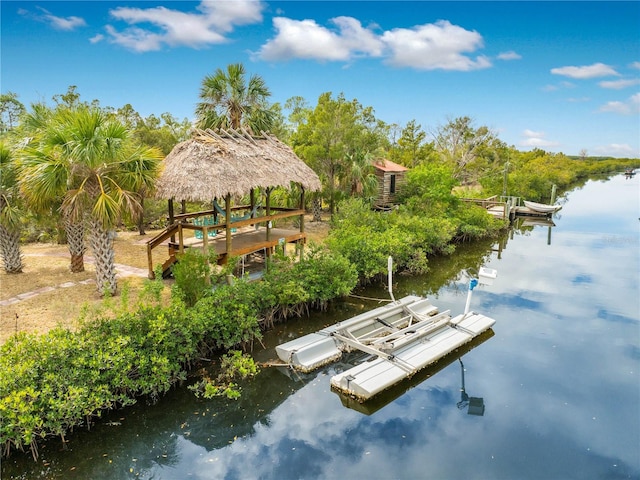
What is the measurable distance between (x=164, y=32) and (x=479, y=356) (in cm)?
1373

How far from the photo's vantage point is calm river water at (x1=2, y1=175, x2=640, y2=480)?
5.86 m

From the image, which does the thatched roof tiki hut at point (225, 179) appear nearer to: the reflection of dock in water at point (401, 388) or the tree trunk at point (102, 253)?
the tree trunk at point (102, 253)

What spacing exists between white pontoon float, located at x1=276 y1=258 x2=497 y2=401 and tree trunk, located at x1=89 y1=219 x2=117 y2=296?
194 inches

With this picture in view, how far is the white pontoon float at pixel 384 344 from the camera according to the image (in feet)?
25.1

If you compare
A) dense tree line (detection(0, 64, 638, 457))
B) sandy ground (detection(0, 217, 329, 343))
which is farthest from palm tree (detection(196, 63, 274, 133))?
sandy ground (detection(0, 217, 329, 343))

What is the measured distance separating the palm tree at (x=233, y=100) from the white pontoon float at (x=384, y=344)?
968 centimetres

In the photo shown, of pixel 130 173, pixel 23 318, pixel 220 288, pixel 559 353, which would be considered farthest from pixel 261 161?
pixel 559 353

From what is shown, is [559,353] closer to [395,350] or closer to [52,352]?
[395,350]

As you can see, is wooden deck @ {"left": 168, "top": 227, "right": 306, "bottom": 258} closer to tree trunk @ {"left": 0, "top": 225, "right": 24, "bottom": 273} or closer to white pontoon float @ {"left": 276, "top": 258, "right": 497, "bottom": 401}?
white pontoon float @ {"left": 276, "top": 258, "right": 497, "bottom": 401}

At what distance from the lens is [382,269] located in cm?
1331

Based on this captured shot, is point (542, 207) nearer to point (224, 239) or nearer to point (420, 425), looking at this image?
point (224, 239)

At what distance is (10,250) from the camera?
11.7m

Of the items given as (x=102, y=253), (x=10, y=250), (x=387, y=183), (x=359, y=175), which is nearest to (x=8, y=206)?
(x=10, y=250)

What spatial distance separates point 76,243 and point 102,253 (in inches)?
98.1
